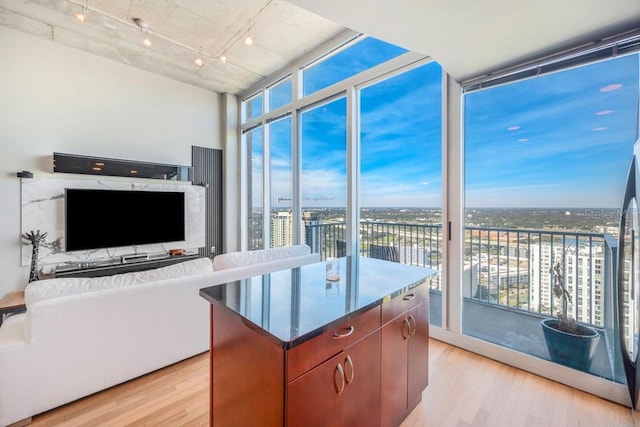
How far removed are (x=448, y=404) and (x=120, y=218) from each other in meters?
4.57

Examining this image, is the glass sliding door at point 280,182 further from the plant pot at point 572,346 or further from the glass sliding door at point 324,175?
the plant pot at point 572,346

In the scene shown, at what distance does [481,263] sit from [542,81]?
1.62m

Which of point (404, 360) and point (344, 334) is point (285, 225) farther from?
point (344, 334)

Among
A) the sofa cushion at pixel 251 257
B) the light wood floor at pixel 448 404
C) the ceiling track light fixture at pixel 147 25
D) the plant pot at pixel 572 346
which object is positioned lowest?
the light wood floor at pixel 448 404

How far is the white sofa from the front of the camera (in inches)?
63.8

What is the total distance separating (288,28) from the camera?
3.31 meters

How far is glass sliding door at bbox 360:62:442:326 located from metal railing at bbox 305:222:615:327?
1.1 inches

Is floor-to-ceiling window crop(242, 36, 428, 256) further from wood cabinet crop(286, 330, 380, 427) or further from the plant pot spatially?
wood cabinet crop(286, 330, 380, 427)

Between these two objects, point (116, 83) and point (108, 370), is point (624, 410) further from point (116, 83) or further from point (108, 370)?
point (116, 83)

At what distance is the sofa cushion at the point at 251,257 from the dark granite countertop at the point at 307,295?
75cm

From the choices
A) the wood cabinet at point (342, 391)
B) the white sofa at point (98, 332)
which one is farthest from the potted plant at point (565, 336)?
the white sofa at point (98, 332)

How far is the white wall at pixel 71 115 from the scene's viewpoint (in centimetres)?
335

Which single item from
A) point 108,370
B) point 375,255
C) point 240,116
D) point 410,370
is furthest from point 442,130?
point 240,116

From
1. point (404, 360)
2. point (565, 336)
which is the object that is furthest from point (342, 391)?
point (565, 336)
